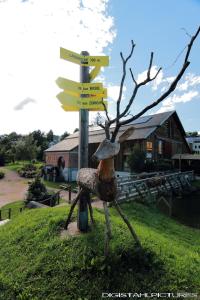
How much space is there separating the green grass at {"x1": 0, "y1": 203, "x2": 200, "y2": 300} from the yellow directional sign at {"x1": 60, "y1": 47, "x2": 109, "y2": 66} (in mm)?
4105

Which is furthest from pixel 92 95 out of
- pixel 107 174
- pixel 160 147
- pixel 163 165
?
pixel 160 147

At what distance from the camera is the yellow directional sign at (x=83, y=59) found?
536cm

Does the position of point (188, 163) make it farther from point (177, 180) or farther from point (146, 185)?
point (146, 185)

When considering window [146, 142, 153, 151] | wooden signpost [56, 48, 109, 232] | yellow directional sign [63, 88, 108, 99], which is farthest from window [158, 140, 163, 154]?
yellow directional sign [63, 88, 108, 99]

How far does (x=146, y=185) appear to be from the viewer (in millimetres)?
13773

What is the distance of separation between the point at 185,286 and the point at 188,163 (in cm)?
2157

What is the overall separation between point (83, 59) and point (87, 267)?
4673 millimetres

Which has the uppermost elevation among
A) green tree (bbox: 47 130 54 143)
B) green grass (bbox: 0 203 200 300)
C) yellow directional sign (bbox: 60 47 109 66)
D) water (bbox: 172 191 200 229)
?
green tree (bbox: 47 130 54 143)

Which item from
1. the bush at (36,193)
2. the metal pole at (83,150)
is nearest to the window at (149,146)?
the bush at (36,193)

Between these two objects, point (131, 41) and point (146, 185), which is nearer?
point (131, 41)

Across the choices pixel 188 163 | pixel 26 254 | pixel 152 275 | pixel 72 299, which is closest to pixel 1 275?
pixel 26 254

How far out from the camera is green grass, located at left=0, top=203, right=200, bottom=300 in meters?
3.93

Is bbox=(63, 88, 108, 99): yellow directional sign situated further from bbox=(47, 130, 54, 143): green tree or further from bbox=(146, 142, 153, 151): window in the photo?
bbox=(47, 130, 54, 143): green tree

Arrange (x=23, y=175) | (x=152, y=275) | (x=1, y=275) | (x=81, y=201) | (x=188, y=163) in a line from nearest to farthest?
(x=152, y=275)
(x=1, y=275)
(x=81, y=201)
(x=188, y=163)
(x=23, y=175)
